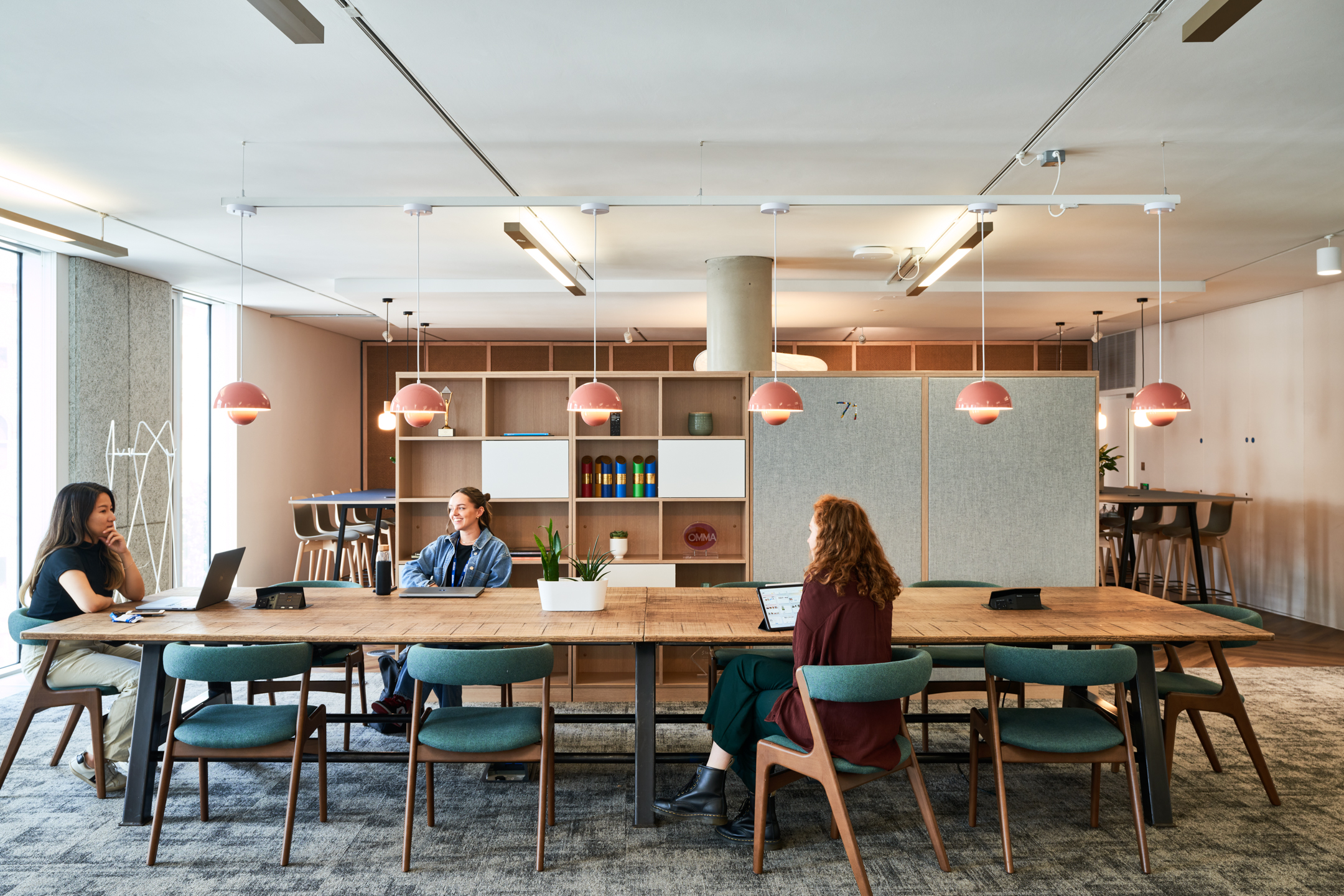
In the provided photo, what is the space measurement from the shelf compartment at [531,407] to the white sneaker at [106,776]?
10.2 ft

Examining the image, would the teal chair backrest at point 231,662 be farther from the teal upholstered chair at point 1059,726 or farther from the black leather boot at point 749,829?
the teal upholstered chair at point 1059,726

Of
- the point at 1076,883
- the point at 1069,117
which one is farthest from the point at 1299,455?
the point at 1076,883

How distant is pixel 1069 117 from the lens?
3.77m

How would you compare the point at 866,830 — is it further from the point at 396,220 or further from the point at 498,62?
the point at 396,220

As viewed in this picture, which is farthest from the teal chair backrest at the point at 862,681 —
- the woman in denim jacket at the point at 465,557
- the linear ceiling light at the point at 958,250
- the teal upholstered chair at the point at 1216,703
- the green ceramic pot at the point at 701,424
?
the green ceramic pot at the point at 701,424

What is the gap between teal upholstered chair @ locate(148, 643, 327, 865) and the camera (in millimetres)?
3168

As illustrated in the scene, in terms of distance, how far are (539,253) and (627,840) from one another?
3.61 metres

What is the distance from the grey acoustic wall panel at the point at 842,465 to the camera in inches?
229

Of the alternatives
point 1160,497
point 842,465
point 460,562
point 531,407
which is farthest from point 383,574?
point 1160,497

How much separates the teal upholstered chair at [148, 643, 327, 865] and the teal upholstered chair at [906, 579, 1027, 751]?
264cm

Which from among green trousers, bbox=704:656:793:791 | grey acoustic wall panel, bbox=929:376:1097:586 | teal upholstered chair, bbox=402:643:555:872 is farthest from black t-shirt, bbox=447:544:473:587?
grey acoustic wall panel, bbox=929:376:1097:586

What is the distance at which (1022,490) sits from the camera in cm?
580

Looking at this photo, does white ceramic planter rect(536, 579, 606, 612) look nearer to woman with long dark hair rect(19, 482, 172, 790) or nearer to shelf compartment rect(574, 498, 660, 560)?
woman with long dark hair rect(19, 482, 172, 790)

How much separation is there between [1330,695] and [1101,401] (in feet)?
21.4
